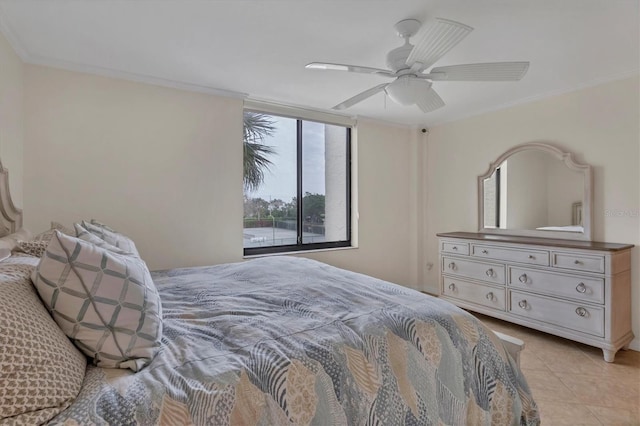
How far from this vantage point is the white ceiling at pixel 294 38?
5.92 ft

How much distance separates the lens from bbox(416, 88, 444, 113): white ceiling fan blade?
2.12 meters

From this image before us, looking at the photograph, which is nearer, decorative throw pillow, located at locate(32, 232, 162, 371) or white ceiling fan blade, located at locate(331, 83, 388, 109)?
decorative throw pillow, located at locate(32, 232, 162, 371)

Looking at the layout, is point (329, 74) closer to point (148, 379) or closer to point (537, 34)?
point (537, 34)

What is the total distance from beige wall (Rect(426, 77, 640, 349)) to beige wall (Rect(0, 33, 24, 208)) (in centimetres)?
419

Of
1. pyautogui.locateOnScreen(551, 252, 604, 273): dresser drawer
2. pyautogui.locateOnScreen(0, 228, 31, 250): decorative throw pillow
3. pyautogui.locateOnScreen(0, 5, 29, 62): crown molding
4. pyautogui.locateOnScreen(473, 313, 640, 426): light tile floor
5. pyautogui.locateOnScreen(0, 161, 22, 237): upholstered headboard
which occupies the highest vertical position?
pyautogui.locateOnScreen(0, 5, 29, 62): crown molding

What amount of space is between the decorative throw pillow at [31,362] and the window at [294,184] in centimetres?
257

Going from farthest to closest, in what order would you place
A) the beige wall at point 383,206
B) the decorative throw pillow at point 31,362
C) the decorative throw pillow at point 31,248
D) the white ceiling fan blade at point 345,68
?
the beige wall at point 383,206, the white ceiling fan blade at point 345,68, the decorative throw pillow at point 31,248, the decorative throw pillow at point 31,362

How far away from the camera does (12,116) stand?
2.16m

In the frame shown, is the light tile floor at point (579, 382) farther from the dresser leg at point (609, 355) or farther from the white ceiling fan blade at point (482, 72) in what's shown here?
the white ceiling fan blade at point (482, 72)

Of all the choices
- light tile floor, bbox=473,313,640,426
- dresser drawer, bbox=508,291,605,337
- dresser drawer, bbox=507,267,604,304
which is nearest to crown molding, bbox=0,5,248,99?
dresser drawer, bbox=507,267,604,304

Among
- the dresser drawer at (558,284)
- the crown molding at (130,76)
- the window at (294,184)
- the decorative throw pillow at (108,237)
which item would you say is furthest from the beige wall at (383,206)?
the decorative throw pillow at (108,237)

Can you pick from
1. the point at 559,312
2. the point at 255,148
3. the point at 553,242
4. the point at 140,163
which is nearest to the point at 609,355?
the point at 559,312

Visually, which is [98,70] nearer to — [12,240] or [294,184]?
[12,240]

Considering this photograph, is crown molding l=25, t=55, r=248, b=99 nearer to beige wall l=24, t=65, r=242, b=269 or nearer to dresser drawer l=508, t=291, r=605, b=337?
beige wall l=24, t=65, r=242, b=269
